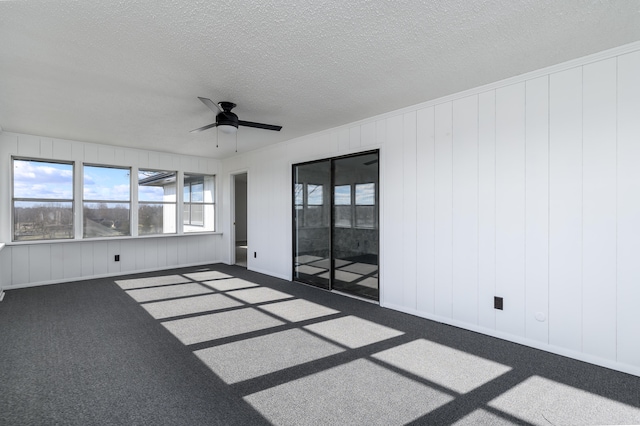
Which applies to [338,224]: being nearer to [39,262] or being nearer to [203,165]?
[203,165]

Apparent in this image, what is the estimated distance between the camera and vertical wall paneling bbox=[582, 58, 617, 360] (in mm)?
2477

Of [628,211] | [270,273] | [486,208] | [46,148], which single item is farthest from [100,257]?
[628,211]

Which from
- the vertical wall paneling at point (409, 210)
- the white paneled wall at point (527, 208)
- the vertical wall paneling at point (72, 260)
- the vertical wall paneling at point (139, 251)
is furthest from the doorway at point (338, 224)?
the vertical wall paneling at point (72, 260)

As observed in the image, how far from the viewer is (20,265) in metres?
5.01

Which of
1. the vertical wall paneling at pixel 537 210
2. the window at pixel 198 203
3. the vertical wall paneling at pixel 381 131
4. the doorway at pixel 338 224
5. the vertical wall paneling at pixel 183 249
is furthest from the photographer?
the window at pixel 198 203

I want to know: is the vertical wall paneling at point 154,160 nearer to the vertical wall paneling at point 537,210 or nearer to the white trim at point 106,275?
the white trim at point 106,275

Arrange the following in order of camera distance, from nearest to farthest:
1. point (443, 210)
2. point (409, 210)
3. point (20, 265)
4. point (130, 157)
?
point (443, 210), point (409, 210), point (20, 265), point (130, 157)

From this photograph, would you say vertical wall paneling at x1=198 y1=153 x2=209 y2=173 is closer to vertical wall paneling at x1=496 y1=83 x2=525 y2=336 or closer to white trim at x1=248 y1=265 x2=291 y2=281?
white trim at x1=248 y1=265 x2=291 y2=281

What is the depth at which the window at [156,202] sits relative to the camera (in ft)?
20.6

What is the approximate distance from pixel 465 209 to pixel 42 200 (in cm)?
651

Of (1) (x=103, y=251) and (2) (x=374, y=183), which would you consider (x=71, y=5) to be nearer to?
(2) (x=374, y=183)

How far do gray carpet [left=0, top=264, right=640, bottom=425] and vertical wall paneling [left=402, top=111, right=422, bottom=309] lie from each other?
1.17 feet

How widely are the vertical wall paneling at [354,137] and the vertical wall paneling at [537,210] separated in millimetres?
2056

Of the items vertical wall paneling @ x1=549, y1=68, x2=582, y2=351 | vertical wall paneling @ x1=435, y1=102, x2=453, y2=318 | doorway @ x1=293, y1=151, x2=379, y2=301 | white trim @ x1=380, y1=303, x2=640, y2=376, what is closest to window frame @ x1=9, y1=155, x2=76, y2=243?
doorway @ x1=293, y1=151, x2=379, y2=301
